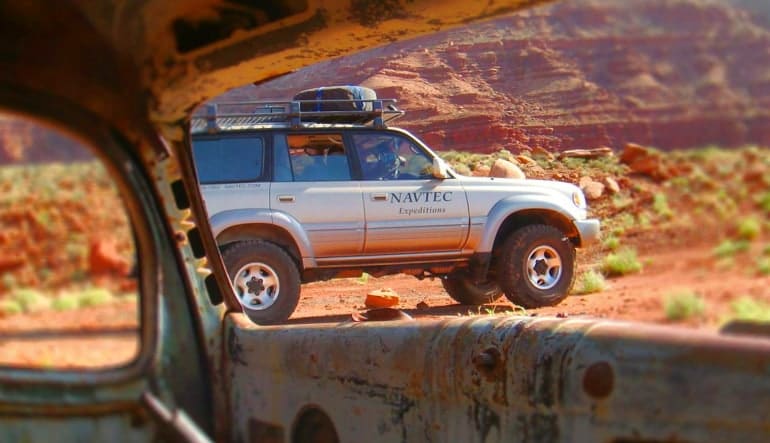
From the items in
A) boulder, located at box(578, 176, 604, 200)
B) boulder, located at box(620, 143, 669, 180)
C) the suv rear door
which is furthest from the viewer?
the suv rear door

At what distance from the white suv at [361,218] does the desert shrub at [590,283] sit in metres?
0.65

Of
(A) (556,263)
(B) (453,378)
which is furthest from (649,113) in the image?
(A) (556,263)

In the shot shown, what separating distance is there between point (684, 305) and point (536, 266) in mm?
4128

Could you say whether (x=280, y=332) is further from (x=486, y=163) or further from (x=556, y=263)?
(x=556, y=263)

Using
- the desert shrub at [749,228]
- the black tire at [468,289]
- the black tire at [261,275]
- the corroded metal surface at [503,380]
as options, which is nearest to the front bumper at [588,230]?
the black tire at [468,289]

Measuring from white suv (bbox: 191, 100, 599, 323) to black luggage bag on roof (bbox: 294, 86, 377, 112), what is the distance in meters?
1.54

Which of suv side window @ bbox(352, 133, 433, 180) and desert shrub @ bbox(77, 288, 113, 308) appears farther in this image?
suv side window @ bbox(352, 133, 433, 180)

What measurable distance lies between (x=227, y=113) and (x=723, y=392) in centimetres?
267

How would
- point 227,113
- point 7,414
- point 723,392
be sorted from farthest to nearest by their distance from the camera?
1. point 227,113
2. point 7,414
3. point 723,392

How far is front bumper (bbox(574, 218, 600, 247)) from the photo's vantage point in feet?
18.6

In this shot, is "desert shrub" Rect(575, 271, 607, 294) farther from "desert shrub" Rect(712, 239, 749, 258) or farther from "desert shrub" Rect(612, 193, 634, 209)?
"desert shrub" Rect(712, 239, 749, 258)

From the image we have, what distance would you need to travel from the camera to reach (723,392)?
2.25 meters

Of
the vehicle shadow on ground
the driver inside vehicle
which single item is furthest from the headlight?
the driver inside vehicle

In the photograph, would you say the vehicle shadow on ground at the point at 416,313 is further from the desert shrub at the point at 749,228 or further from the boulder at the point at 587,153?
the desert shrub at the point at 749,228
